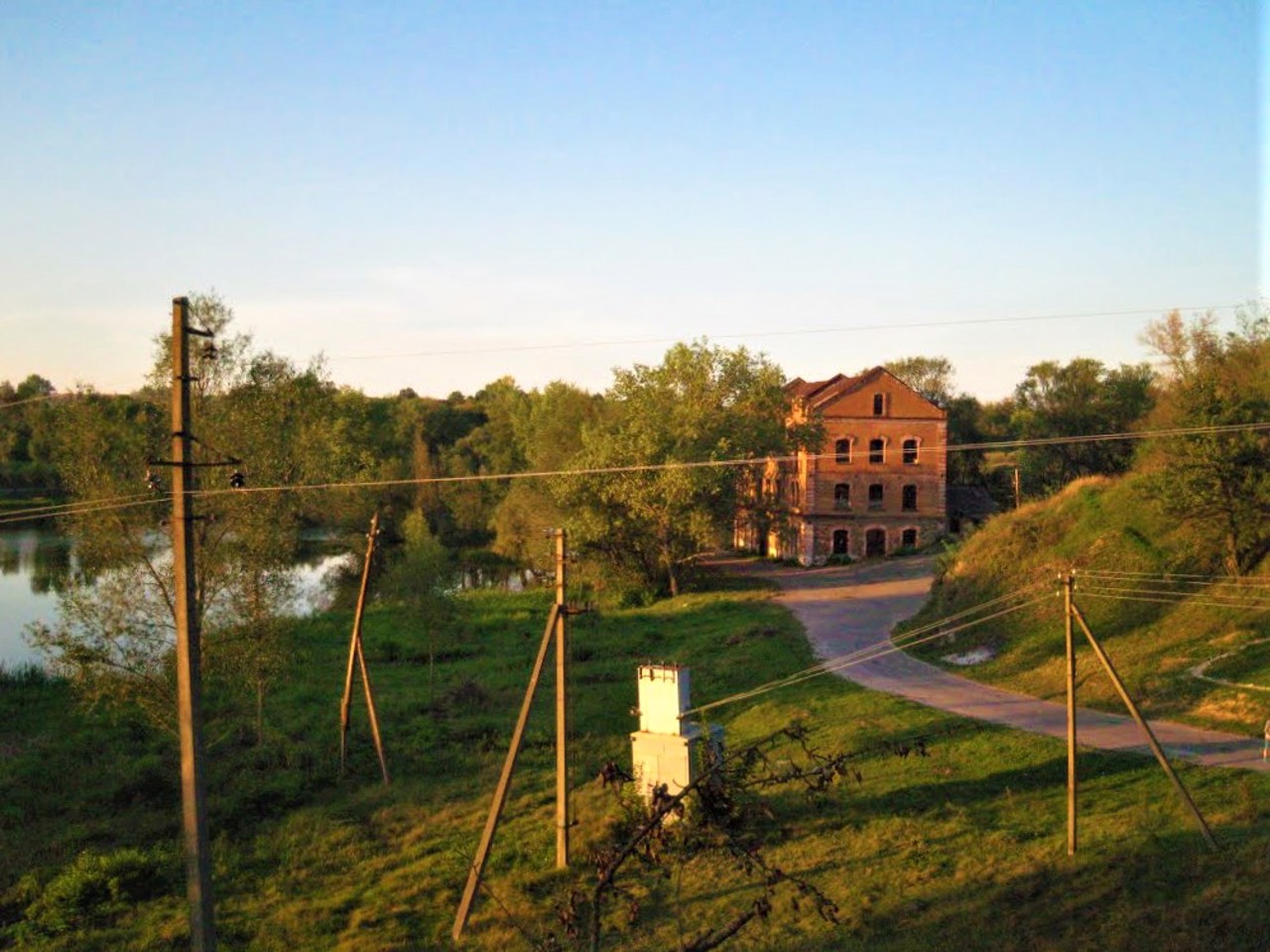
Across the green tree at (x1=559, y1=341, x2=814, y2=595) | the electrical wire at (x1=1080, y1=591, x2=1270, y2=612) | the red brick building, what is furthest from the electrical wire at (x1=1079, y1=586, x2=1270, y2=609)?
the red brick building

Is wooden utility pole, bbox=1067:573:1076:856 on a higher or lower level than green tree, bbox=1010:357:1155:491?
lower

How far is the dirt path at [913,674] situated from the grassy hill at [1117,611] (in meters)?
0.70

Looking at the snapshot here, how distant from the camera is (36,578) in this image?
40000mm

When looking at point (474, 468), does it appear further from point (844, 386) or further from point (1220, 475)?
point (1220, 475)

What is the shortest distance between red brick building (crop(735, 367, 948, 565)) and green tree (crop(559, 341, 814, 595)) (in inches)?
120

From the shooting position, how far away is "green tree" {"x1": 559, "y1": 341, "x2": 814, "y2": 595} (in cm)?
3916

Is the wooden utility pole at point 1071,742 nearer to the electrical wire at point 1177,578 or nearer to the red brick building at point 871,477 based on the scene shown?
the electrical wire at point 1177,578

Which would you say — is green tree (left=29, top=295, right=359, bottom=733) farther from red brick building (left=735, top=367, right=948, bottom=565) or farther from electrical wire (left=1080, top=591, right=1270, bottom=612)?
red brick building (left=735, top=367, right=948, bottom=565)

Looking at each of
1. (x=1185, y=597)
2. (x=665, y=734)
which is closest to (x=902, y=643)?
(x=1185, y=597)

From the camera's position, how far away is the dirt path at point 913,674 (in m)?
17.0

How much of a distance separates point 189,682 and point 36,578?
3632cm

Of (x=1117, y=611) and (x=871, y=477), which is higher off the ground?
(x=871, y=477)

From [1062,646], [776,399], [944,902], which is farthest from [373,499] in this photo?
[944,902]

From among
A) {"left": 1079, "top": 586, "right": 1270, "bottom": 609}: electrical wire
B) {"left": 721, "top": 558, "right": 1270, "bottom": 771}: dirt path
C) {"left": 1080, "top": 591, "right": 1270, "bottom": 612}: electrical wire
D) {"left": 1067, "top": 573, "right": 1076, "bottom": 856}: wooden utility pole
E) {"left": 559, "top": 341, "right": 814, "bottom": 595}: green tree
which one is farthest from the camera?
{"left": 559, "top": 341, "right": 814, "bottom": 595}: green tree
